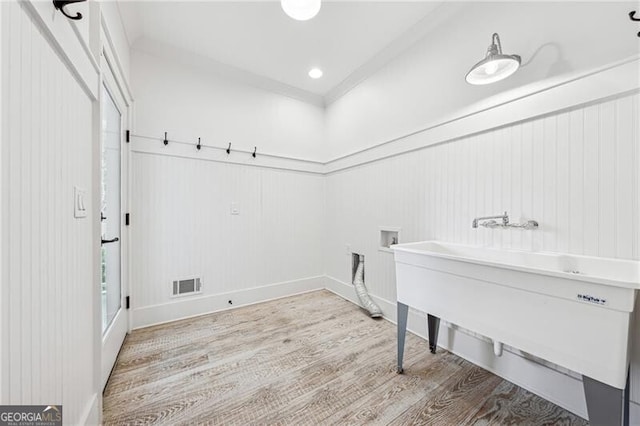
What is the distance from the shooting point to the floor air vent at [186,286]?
2.56 m

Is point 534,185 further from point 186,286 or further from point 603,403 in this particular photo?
point 186,286

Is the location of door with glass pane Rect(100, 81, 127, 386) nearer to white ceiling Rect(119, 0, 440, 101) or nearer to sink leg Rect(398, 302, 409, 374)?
white ceiling Rect(119, 0, 440, 101)

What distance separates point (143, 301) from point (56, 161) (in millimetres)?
1998

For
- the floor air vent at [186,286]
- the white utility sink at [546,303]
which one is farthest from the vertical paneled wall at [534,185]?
the floor air vent at [186,286]

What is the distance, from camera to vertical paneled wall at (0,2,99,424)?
0.64 m

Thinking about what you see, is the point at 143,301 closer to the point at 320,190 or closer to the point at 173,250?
the point at 173,250

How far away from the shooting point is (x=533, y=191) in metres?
A: 1.58

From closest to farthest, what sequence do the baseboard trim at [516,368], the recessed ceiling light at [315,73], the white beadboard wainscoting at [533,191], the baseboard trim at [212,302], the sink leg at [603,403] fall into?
the sink leg at [603,403], the white beadboard wainscoting at [533,191], the baseboard trim at [516,368], the baseboard trim at [212,302], the recessed ceiling light at [315,73]

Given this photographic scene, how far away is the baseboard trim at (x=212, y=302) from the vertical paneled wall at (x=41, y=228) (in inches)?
53.9

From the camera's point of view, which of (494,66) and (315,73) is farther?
(315,73)

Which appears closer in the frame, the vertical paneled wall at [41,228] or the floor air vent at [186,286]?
the vertical paneled wall at [41,228]

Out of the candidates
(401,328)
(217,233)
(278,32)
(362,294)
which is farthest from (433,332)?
(278,32)

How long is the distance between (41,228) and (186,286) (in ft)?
6.66

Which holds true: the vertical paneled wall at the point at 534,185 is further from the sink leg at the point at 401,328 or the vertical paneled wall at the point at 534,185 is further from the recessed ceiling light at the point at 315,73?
the recessed ceiling light at the point at 315,73
